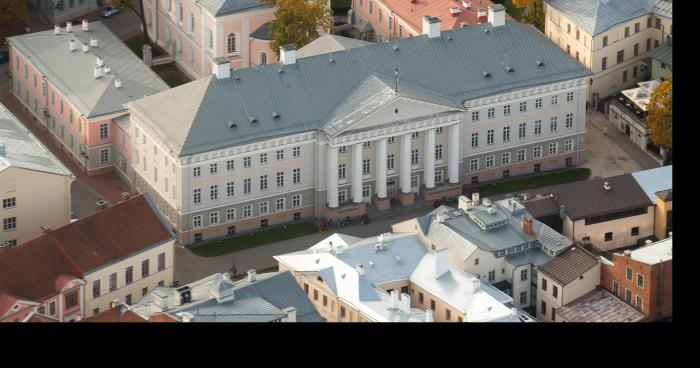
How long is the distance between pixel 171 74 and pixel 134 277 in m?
43.5

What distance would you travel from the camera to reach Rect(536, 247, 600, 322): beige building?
317 ft

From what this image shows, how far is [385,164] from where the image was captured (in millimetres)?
112312

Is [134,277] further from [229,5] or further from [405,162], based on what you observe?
[229,5]

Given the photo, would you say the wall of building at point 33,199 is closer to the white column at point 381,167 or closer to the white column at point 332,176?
the white column at point 332,176

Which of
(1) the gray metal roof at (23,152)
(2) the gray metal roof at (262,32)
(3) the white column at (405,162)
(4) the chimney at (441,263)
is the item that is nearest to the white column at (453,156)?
(3) the white column at (405,162)

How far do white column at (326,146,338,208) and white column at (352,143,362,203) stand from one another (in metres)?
1.50

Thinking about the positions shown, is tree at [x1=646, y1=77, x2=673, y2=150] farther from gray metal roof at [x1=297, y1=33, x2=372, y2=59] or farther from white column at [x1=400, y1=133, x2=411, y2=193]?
gray metal roof at [x1=297, y1=33, x2=372, y2=59]

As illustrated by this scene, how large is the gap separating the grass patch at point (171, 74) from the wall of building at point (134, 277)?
37.6m

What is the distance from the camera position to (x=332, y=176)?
112 metres

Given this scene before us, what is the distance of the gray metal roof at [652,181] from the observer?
109062mm

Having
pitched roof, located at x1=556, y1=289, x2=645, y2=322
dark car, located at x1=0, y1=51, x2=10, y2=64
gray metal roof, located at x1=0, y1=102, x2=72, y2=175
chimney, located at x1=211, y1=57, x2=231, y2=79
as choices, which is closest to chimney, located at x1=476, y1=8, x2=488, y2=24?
chimney, located at x1=211, y1=57, x2=231, y2=79

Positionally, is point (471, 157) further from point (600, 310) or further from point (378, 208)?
point (600, 310)

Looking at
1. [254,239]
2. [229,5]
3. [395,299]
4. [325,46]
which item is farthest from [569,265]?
[229,5]

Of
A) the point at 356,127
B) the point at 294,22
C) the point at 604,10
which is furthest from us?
the point at 604,10
